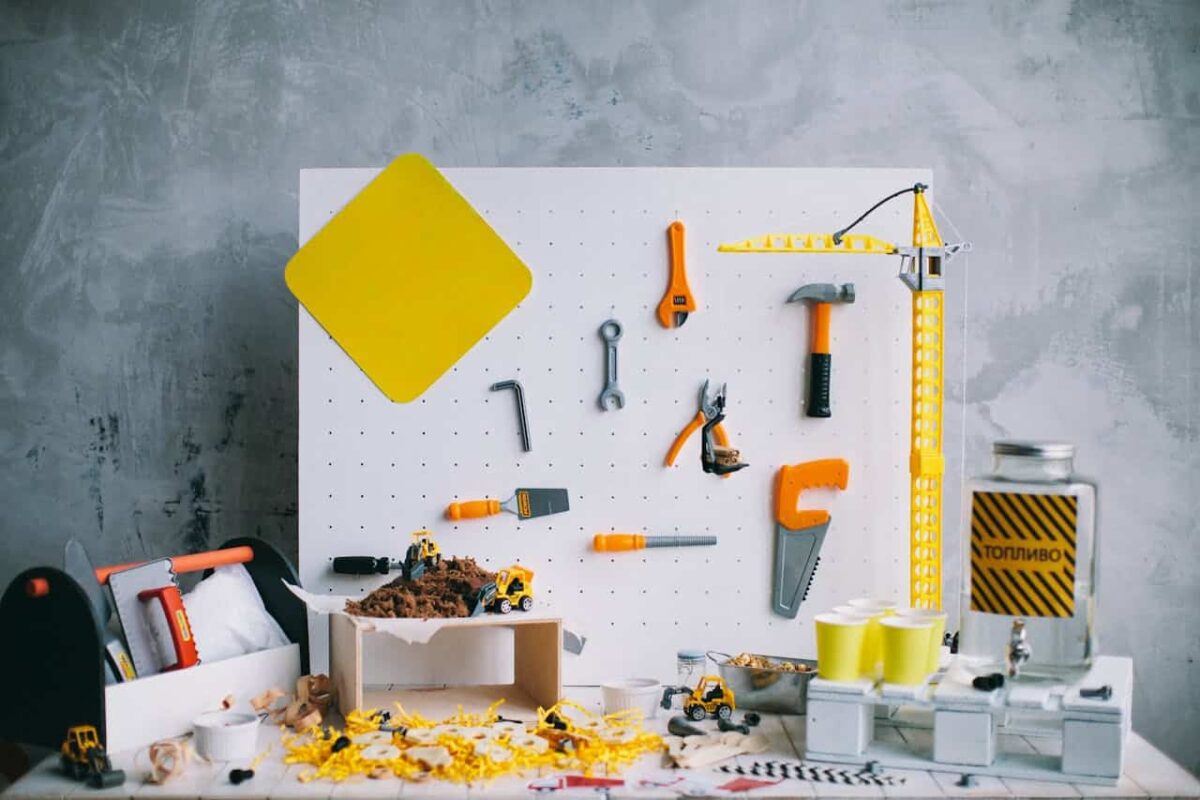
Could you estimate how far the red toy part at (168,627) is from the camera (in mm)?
1929

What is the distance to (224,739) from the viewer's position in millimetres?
1800

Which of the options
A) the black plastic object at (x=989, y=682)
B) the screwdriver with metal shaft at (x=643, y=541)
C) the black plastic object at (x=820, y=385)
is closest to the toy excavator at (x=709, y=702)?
the screwdriver with metal shaft at (x=643, y=541)

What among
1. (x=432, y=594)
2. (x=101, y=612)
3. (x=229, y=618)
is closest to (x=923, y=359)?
(x=432, y=594)

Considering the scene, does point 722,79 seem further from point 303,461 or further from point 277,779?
point 277,779

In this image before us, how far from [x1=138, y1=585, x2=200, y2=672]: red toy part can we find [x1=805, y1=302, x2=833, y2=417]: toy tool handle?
3.80 feet

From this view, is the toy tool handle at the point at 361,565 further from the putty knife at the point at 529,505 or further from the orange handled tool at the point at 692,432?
the orange handled tool at the point at 692,432

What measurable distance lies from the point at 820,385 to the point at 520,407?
560 mm

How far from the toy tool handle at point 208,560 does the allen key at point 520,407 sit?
1.76ft

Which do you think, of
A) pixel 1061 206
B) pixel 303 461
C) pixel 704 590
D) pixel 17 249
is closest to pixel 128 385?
pixel 17 249

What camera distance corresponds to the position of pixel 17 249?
2.62 metres

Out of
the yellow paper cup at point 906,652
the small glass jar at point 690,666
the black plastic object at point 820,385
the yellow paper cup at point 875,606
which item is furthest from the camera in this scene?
the black plastic object at point 820,385

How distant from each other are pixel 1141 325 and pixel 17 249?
7.98ft

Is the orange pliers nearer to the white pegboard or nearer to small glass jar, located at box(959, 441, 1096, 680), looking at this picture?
the white pegboard

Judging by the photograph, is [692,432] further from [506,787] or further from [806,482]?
[506,787]
